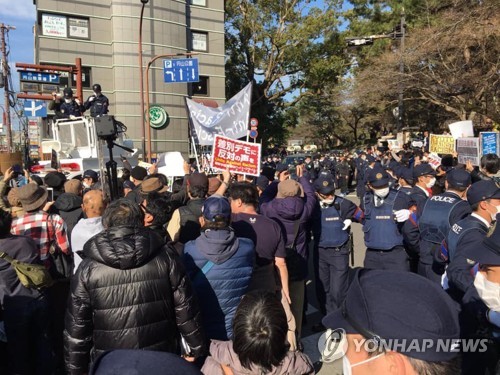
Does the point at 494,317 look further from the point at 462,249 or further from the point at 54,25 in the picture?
the point at 54,25

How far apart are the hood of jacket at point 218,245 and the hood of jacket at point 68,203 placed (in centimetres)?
253

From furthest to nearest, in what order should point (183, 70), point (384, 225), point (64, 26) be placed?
point (64, 26)
point (183, 70)
point (384, 225)

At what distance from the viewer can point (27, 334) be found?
3400mm

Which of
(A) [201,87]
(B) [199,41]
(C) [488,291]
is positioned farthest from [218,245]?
(B) [199,41]

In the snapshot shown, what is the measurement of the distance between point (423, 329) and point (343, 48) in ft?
104

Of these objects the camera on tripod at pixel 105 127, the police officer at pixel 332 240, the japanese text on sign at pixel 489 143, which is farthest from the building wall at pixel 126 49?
the police officer at pixel 332 240

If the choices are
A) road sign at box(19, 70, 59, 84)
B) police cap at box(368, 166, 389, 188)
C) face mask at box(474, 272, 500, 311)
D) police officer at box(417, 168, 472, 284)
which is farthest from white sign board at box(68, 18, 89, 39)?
face mask at box(474, 272, 500, 311)

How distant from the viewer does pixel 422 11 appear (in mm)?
22500

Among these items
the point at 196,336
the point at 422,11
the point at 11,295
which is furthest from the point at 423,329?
the point at 422,11

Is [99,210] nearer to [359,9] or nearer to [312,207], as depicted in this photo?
[312,207]

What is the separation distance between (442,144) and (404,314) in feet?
36.6

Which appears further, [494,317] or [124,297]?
[124,297]

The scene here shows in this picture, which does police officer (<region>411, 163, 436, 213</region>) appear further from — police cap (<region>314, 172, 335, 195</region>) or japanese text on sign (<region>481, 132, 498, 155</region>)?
japanese text on sign (<region>481, 132, 498, 155</region>)

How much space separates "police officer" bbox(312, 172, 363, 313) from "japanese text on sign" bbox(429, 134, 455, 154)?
700cm
